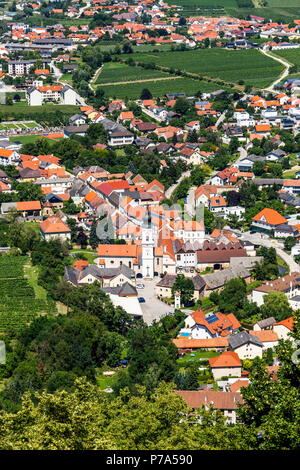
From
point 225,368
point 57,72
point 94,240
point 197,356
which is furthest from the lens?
point 57,72

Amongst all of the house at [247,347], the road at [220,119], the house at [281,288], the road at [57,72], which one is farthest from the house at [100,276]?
the road at [57,72]

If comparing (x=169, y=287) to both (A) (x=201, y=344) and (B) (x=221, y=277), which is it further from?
(A) (x=201, y=344)

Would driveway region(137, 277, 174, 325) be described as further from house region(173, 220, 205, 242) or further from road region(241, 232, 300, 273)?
road region(241, 232, 300, 273)

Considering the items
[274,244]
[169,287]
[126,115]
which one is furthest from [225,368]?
[126,115]

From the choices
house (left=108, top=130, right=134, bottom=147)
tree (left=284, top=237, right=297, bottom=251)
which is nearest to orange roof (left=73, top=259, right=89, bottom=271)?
tree (left=284, top=237, right=297, bottom=251)

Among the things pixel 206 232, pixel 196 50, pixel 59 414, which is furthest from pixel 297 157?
pixel 59 414
